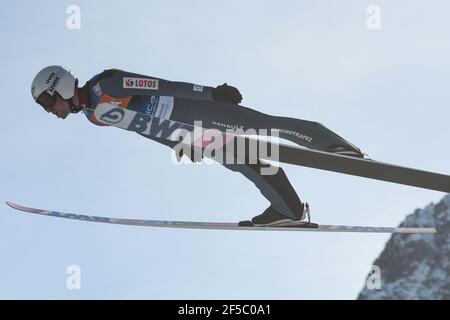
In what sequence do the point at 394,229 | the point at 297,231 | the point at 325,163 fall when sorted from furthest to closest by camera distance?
1. the point at 394,229
2. the point at 297,231
3. the point at 325,163

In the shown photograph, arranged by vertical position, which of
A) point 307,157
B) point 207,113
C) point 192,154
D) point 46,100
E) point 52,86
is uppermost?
point 52,86

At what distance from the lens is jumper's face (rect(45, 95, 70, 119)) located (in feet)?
36.9

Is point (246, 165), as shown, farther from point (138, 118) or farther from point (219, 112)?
point (138, 118)

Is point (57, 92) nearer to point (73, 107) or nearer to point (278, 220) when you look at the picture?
point (73, 107)

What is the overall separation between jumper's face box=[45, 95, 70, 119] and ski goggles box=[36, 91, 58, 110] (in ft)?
0.13

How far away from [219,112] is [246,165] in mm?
799

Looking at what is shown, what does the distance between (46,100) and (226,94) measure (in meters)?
2.60

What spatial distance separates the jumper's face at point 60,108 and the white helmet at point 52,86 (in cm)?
4

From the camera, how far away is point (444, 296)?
7219 inches

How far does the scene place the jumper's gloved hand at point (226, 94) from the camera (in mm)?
10602

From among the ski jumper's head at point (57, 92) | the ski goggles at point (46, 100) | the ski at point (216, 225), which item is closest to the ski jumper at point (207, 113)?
the ski jumper's head at point (57, 92)

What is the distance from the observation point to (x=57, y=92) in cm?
1127

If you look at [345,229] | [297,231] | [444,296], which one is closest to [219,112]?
[297,231]

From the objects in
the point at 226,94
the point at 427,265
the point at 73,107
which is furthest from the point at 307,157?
the point at 427,265
